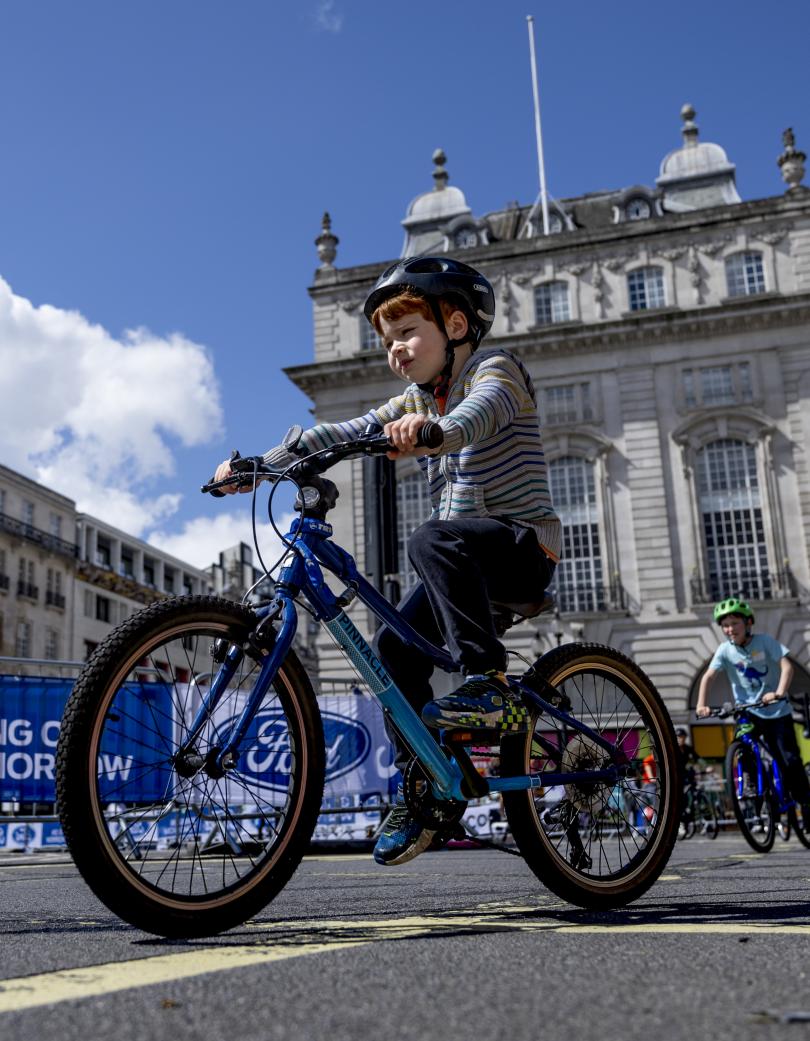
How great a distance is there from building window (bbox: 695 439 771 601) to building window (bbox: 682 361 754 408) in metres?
1.42

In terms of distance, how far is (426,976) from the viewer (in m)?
1.82

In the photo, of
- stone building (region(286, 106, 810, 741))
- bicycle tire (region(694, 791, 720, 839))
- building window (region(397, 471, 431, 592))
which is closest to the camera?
bicycle tire (region(694, 791, 720, 839))

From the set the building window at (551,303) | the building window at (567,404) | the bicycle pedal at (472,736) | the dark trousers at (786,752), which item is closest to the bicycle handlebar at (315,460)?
the bicycle pedal at (472,736)

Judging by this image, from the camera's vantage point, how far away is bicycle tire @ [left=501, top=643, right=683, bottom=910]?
124 inches

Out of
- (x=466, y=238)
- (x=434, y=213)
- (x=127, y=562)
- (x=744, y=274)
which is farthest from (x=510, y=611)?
(x=127, y=562)

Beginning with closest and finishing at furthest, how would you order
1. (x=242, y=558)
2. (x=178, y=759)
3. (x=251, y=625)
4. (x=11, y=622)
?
(x=178, y=759) → (x=251, y=625) → (x=11, y=622) → (x=242, y=558)

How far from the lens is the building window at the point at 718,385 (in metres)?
35.8

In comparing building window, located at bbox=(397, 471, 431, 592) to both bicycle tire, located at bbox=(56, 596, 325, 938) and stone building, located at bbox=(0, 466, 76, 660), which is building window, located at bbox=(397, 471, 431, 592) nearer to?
stone building, located at bbox=(0, 466, 76, 660)

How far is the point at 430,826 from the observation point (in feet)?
9.79

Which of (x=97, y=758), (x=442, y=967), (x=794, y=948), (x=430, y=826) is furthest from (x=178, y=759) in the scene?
(x=794, y=948)

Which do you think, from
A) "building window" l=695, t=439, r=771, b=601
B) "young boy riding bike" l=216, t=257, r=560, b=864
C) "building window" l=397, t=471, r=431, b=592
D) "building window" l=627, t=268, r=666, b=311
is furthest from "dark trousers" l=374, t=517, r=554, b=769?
"building window" l=627, t=268, r=666, b=311

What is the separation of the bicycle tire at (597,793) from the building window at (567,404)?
33.7 metres

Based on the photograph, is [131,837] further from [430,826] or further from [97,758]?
[430,826]

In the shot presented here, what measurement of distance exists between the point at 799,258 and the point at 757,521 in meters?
9.33
